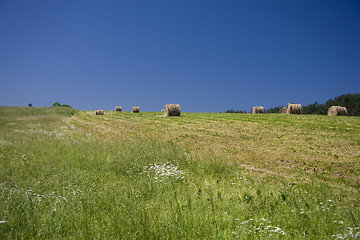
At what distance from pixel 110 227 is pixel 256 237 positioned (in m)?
2.55

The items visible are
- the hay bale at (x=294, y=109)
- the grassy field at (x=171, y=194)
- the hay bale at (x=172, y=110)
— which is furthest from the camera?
the hay bale at (x=294, y=109)

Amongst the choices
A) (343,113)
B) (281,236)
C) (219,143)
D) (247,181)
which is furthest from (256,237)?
(343,113)

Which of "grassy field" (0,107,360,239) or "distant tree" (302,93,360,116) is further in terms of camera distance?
"distant tree" (302,93,360,116)

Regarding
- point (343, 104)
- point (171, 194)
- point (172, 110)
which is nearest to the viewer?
point (171, 194)

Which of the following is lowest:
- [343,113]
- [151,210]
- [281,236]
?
[281,236]

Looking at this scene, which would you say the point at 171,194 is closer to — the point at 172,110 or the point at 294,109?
the point at 172,110

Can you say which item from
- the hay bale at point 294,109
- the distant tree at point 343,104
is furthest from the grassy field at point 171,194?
the distant tree at point 343,104

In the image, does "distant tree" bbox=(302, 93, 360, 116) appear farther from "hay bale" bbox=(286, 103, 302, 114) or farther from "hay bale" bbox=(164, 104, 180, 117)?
"hay bale" bbox=(164, 104, 180, 117)

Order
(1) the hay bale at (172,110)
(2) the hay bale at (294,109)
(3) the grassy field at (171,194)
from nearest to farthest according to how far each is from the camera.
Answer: (3) the grassy field at (171,194), (1) the hay bale at (172,110), (2) the hay bale at (294,109)

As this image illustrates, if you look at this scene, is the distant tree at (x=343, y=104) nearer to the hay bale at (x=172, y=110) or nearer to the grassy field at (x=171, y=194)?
the hay bale at (x=172, y=110)

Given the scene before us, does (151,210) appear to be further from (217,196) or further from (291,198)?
(291,198)

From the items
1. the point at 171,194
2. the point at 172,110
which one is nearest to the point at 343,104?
the point at 172,110

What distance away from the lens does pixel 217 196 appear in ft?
17.3

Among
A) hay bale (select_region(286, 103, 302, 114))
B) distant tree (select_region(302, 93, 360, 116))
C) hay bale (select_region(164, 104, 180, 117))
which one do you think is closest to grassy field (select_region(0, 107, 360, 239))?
hay bale (select_region(164, 104, 180, 117))
